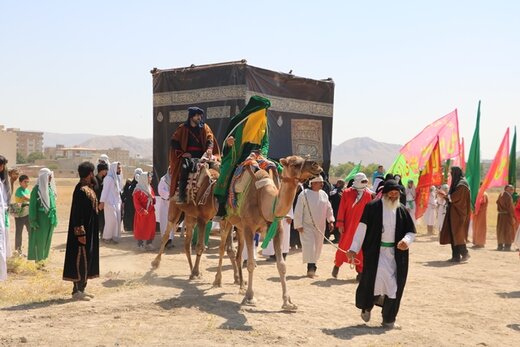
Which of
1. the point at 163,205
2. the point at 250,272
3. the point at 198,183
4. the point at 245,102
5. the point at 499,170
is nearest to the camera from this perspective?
the point at 250,272

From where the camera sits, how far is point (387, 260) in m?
7.34

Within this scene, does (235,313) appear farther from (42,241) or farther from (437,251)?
(437,251)

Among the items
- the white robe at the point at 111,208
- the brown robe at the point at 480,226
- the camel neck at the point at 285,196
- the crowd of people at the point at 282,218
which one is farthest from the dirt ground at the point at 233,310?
the brown robe at the point at 480,226

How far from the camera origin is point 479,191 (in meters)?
17.0

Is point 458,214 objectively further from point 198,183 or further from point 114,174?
point 114,174

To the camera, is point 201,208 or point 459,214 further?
point 459,214

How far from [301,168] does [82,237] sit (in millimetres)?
2788

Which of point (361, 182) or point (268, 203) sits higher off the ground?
point (361, 182)

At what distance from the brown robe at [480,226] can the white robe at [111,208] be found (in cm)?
897

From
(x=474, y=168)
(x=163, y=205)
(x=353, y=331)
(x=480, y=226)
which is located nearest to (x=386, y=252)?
(x=353, y=331)

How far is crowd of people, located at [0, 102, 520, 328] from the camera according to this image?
735cm

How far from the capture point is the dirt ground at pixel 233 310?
266 inches

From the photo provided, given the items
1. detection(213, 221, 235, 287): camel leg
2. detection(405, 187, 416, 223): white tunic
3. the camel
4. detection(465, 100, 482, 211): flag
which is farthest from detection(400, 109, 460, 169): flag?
the camel

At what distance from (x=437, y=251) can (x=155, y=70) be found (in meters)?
7.95
